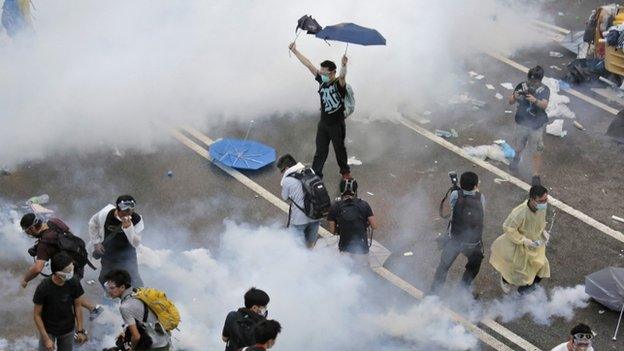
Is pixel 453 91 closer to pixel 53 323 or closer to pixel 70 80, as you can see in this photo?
pixel 70 80

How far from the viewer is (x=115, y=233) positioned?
7.29 metres

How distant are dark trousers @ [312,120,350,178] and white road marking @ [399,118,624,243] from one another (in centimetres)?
181

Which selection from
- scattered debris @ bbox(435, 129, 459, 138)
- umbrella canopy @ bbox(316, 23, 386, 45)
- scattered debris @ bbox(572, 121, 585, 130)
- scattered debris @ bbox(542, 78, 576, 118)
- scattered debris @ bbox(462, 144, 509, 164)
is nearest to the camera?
umbrella canopy @ bbox(316, 23, 386, 45)

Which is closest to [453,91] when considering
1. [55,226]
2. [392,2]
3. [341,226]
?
[392,2]

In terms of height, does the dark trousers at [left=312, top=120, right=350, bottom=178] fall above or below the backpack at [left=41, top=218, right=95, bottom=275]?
below

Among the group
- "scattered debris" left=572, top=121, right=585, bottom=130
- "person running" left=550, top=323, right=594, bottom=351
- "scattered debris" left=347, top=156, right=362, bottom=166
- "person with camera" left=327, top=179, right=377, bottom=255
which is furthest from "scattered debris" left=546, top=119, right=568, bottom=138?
"person running" left=550, top=323, right=594, bottom=351

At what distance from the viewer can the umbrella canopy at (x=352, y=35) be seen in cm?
927

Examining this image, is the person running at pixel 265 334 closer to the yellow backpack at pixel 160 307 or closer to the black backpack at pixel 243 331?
the black backpack at pixel 243 331

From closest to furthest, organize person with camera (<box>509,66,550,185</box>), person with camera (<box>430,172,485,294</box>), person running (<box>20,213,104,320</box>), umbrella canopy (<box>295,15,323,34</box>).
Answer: person running (<box>20,213,104,320</box>)
person with camera (<box>430,172,485,294</box>)
umbrella canopy (<box>295,15,323,34</box>)
person with camera (<box>509,66,550,185</box>)

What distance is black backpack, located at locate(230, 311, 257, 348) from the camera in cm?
599

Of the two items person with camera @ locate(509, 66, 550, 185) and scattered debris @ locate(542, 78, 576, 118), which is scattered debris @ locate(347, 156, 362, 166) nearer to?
person with camera @ locate(509, 66, 550, 185)

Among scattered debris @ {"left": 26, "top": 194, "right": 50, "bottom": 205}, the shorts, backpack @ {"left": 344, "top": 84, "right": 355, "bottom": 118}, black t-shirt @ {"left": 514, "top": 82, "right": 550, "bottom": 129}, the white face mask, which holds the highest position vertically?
the white face mask

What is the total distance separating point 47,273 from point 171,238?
2.00m

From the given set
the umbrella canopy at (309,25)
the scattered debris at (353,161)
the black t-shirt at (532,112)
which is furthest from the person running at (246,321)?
the black t-shirt at (532,112)
